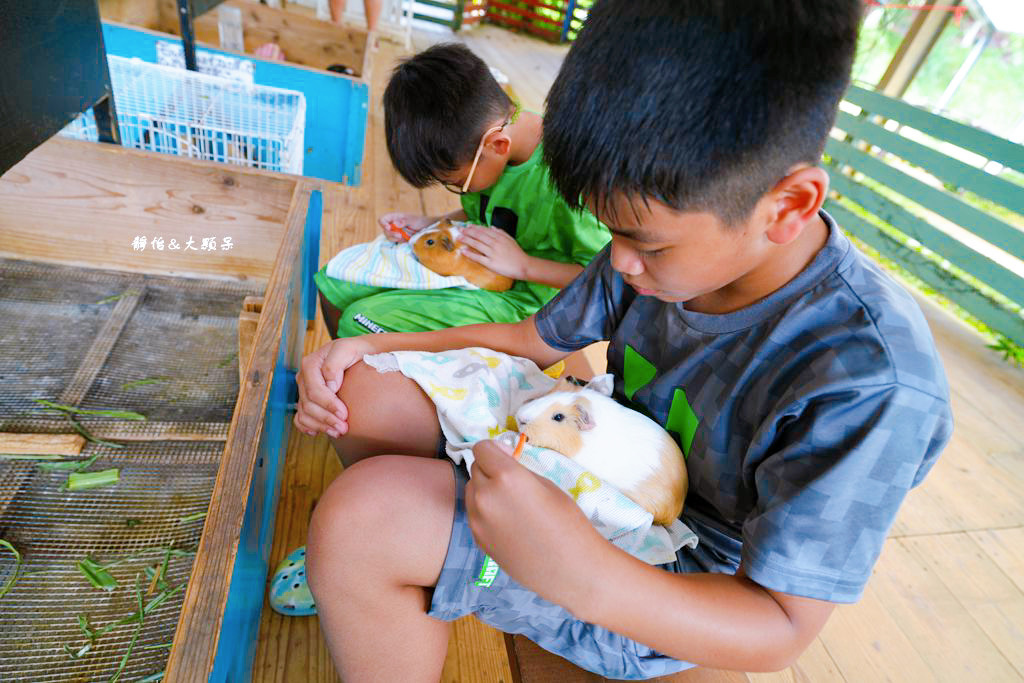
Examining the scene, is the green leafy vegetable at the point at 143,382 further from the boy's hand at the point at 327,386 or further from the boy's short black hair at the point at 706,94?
the boy's short black hair at the point at 706,94

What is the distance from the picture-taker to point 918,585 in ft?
3.90

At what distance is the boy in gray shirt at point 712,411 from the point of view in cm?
46

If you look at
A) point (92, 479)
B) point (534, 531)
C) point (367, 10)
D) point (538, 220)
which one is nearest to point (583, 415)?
point (534, 531)

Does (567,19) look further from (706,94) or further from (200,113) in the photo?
(706,94)

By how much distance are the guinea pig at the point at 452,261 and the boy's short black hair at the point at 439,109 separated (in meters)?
0.12

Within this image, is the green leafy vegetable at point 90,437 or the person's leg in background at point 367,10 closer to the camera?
the green leafy vegetable at point 90,437

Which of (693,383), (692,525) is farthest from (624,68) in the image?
(692,525)

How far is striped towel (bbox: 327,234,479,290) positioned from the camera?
1.13 m

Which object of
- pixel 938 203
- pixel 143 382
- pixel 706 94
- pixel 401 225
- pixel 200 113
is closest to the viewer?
pixel 706 94

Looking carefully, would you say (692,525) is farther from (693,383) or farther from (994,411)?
(994,411)

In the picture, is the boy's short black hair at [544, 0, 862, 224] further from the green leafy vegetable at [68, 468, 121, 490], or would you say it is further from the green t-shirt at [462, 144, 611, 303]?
the green leafy vegetable at [68, 468, 121, 490]

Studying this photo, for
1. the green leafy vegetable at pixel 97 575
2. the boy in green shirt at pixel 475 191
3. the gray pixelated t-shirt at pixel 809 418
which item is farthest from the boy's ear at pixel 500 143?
the green leafy vegetable at pixel 97 575

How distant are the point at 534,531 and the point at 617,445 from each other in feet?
0.60

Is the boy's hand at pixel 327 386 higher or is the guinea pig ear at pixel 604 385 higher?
the guinea pig ear at pixel 604 385
